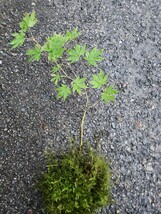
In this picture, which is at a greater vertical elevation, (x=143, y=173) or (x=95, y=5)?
(x=95, y=5)

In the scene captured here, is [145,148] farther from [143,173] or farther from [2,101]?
[2,101]

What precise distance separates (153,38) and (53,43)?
3.40 feet

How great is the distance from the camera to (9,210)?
182cm

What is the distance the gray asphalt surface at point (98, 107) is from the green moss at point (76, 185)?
0.10m

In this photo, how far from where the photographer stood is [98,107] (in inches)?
85.2

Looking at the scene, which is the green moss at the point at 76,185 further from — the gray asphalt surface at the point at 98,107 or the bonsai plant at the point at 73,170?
the gray asphalt surface at the point at 98,107

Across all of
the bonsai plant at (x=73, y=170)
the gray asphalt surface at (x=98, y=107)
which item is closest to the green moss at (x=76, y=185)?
the bonsai plant at (x=73, y=170)

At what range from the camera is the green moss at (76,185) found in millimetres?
1723

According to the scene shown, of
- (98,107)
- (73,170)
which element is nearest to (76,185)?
(73,170)

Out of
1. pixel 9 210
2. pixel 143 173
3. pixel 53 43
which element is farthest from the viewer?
pixel 143 173

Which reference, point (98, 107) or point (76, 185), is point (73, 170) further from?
point (98, 107)

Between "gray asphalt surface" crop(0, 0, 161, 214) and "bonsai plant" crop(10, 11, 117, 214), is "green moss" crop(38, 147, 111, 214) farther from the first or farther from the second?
"gray asphalt surface" crop(0, 0, 161, 214)

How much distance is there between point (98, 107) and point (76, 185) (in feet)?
1.85

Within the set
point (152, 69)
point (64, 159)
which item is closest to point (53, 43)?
point (64, 159)
